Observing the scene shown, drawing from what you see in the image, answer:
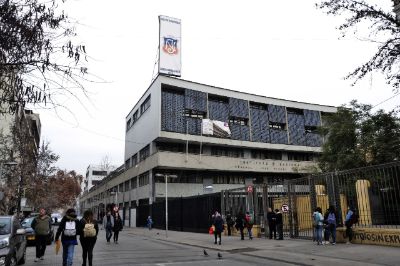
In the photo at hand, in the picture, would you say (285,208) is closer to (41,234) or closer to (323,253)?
(323,253)

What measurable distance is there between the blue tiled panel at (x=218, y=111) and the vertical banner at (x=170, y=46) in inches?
228

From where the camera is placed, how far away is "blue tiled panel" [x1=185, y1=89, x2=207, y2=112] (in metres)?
51.5

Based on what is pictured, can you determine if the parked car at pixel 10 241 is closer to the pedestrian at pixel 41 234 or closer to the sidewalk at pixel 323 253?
the pedestrian at pixel 41 234

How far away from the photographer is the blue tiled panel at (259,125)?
57.0 m

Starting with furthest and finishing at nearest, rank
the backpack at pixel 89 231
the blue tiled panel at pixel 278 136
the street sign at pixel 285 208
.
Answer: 1. the blue tiled panel at pixel 278 136
2. the street sign at pixel 285 208
3. the backpack at pixel 89 231

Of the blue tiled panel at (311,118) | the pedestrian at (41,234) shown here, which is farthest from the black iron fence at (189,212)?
the blue tiled panel at (311,118)

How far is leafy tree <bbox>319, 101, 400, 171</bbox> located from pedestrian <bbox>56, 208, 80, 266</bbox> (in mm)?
29670

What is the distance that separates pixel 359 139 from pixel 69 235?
107 feet

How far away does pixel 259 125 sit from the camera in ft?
190

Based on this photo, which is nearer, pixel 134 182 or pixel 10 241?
pixel 10 241

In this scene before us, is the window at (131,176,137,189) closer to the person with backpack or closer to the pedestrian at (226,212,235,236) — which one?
the pedestrian at (226,212,235,236)

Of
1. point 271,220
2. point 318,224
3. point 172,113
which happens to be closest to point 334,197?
point 318,224

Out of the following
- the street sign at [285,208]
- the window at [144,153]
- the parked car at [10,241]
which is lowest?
the parked car at [10,241]

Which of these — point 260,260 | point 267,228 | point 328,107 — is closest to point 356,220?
point 260,260
